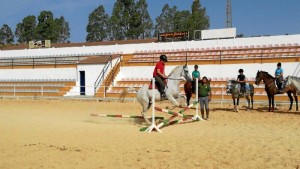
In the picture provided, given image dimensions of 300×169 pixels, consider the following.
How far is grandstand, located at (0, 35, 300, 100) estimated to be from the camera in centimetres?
2493

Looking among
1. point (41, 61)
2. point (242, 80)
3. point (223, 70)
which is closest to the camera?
point (242, 80)

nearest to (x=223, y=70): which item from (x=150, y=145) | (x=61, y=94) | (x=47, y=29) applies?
(x=61, y=94)

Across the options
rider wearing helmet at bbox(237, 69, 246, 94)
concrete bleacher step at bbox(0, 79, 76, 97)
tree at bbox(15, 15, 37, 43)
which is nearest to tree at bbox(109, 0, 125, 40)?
tree at bbox(15, 15, 37, 43)

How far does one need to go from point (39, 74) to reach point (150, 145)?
27113mm

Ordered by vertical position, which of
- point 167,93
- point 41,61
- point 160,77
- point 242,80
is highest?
point 41,61

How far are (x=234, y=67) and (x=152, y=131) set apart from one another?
15.6 metres

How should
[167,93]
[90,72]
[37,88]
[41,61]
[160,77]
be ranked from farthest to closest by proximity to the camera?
[41,61] → [37,88] → [90,72] → [167,93] → [160,77]

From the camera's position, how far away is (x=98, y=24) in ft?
281

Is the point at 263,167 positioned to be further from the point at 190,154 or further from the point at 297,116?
the point at 297,116

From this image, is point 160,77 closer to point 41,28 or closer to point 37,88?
point 37,88

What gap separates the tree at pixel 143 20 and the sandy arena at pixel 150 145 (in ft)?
204

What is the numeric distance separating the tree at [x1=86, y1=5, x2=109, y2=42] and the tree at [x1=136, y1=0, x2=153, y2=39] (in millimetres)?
10560

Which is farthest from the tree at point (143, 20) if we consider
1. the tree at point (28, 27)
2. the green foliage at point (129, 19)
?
the tree at point (28, 27)

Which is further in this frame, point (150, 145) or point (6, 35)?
point (6, 35)
